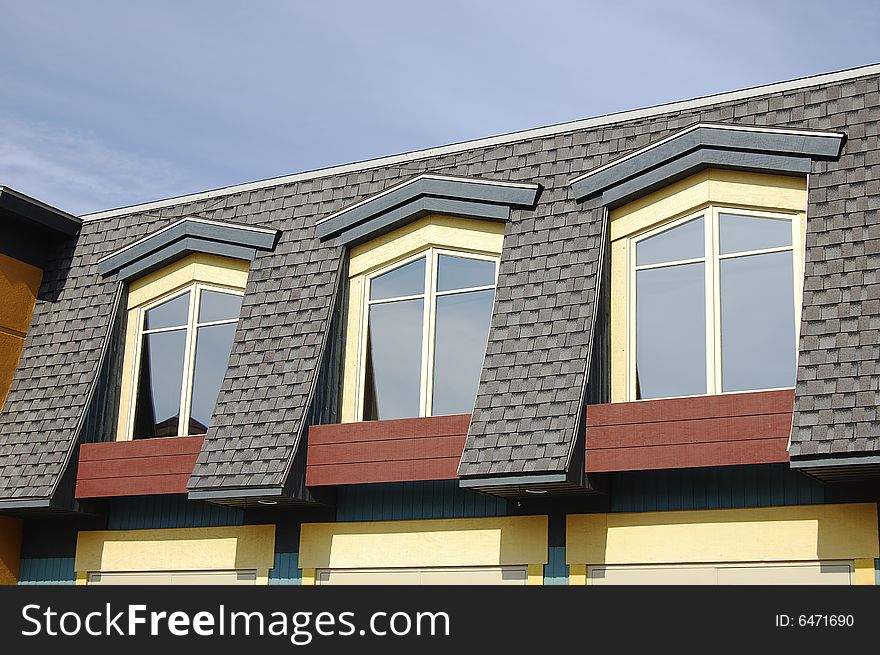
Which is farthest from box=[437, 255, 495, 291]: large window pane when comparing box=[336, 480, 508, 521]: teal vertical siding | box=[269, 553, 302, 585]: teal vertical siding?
box=[269, 553, 302, 585]: teal vertical siding

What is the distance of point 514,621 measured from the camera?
7293 millimetres

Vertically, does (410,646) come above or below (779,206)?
below

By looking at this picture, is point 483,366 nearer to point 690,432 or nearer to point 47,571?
point 690,432

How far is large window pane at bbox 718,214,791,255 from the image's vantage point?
1318 centimetres

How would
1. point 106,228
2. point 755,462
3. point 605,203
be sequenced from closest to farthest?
point 755,462 < point 605,203 < point 106,228

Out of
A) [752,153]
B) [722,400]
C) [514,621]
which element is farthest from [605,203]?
[514,621]

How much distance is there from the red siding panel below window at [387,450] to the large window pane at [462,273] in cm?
186

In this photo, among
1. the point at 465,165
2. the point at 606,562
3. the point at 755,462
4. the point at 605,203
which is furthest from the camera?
the point at 465,165

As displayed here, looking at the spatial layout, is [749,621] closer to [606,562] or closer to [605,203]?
[606,562]

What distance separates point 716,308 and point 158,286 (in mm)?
8207

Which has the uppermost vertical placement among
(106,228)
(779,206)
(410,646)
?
(106,228)

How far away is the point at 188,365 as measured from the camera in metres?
16.4

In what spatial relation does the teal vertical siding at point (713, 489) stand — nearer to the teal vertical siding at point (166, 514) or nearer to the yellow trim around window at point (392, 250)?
the yellow trim around window at point (392, 250)

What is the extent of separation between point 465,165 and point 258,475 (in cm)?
482
